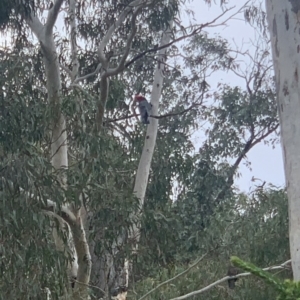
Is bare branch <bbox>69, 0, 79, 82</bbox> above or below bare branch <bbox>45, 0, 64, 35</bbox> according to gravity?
above

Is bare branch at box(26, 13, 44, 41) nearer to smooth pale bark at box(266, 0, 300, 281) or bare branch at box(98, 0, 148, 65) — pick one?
bare branch at box(98, 0, 148, 65)

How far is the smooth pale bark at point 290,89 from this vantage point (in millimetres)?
2068

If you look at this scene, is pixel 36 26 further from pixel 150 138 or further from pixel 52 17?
pixel 150 138

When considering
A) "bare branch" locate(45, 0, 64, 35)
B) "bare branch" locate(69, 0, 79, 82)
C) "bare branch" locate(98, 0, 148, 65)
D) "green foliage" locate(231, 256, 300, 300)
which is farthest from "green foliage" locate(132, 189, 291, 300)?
"green foliage" locate(231, 256, 300, 300)

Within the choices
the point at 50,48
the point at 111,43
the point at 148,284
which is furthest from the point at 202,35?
the point at 148,284

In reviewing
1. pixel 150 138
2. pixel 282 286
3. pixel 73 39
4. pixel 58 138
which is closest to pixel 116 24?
pixel 73 39

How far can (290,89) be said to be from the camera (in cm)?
218

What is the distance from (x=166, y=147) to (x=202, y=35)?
67.3 inches

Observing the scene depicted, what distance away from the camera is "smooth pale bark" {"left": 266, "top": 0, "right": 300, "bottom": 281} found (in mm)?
2068

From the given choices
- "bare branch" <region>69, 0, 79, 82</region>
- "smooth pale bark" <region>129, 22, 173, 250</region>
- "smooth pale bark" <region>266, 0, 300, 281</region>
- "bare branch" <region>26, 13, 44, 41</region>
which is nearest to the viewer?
"smooth pale bark" <region>266, 0, 300, 281</region>

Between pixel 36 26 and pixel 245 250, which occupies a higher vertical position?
pixel 36 26

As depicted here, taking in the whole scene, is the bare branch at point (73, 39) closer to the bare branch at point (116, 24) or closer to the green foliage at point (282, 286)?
the bare branch at point (116, 24)

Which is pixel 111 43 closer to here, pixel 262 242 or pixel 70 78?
pixel 70 78

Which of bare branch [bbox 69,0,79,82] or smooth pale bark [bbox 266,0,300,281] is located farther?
bare branch [bbox 69,0,79,82]
